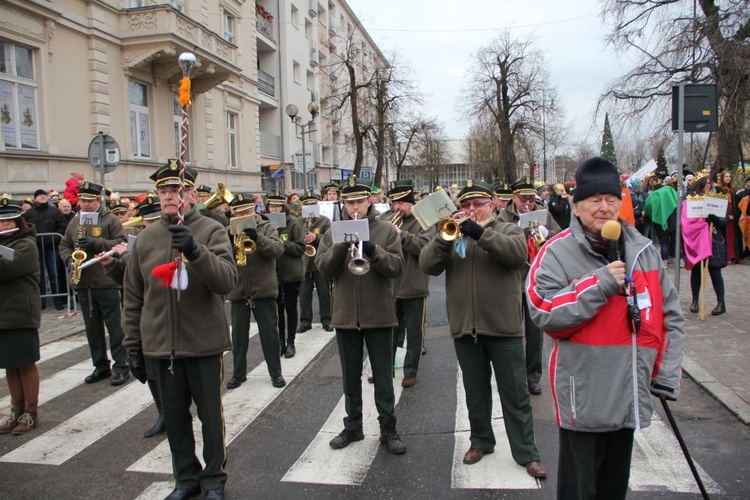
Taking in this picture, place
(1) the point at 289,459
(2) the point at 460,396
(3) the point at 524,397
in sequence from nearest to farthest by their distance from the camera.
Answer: (3) the point at 524,397, (1) the point at 289,459, (2) the point at 460,396

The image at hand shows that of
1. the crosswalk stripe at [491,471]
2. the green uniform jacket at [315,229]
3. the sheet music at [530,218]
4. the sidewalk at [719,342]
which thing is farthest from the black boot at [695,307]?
the green uniform jacket at [315,229]

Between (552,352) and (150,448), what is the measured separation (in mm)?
3782

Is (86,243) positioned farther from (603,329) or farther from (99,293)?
(603,329)

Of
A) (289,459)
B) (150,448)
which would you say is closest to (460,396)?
(289,459)

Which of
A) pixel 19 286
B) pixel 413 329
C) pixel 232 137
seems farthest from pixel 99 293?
pixel 232 137

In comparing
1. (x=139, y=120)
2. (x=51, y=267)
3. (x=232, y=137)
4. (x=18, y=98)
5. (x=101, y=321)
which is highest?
(x=232, y=137)

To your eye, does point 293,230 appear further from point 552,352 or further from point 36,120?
point 36,120

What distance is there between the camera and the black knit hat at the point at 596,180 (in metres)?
2.83

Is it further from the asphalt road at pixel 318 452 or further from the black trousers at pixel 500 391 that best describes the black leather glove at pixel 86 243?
the black trousers at pixel 500 391

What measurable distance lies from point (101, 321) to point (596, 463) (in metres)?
6.14

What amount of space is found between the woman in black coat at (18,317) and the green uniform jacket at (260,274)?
6.79 ft

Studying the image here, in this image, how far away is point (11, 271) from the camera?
17.3 ft

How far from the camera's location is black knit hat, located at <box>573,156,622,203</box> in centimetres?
283

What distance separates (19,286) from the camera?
5.38 metres
